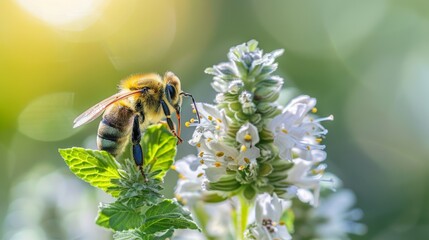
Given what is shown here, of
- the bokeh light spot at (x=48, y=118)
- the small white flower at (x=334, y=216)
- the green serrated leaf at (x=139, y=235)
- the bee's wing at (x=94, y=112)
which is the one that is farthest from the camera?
the bokeh light spot at (x=48, y=118)

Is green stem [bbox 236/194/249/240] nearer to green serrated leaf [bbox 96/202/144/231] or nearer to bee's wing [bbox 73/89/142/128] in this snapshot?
green serrated leaf [bbox 96/202/144/231]

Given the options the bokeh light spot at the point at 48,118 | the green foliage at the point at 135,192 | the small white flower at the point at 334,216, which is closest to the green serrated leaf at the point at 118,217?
the green foliage at the point at 135,192

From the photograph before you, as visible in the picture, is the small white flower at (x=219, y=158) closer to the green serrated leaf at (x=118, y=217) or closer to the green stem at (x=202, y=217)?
the green serrated leaf at (x=118, y=217)

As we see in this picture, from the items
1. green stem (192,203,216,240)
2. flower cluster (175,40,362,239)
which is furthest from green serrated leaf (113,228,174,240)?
green stem (192,203,216,240)

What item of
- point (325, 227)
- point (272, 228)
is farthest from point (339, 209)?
point (272, 228)

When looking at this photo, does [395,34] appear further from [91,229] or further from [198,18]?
[91,229]

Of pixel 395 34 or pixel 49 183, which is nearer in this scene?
pixel 49 183
